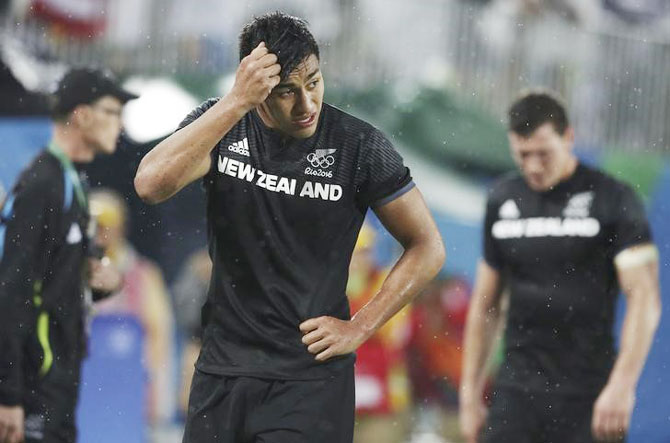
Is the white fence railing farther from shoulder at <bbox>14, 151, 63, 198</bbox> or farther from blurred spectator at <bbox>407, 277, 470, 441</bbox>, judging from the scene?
shoulder at <bbox>14, 151, 63, 198</bbox>

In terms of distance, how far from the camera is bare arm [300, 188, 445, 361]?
334cm

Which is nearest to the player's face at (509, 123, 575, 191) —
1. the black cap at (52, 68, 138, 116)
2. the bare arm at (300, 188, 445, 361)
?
the black cap at (52, 68, 138, 116)

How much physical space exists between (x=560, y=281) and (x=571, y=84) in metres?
5.09

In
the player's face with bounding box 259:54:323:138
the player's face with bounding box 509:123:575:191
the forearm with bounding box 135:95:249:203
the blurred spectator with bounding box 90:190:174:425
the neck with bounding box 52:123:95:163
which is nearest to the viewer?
the forearm with bounding box 135:95:249:203

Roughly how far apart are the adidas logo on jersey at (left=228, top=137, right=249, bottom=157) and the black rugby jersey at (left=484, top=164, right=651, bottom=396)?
7.43 ft

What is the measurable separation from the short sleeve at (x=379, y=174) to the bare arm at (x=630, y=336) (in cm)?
216

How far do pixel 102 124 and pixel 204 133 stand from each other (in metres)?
2.05

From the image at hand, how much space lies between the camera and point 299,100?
10.6 feet

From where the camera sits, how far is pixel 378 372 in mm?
7660

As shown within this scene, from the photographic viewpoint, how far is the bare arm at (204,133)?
10.2 feet

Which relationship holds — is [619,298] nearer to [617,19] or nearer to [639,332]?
[639,332]

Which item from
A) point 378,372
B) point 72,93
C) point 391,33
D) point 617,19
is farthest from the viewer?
point 617,19

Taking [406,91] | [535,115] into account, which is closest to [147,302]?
[406,91]

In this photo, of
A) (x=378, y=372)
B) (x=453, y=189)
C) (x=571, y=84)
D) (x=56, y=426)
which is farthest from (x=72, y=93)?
(x=571, y=84)
